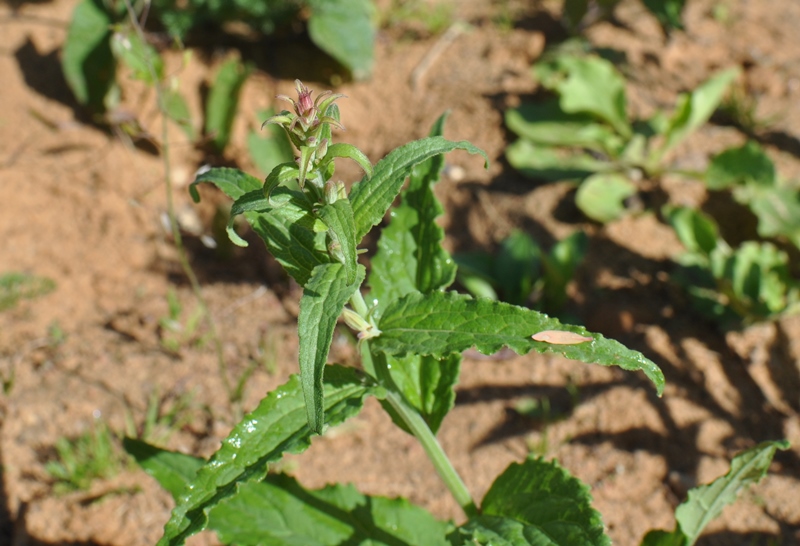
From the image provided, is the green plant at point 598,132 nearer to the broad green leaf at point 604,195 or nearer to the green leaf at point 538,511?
the broad green leaf at point 604,195

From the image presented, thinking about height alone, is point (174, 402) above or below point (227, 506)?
below

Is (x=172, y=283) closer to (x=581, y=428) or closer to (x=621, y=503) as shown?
(x=581, y=428)

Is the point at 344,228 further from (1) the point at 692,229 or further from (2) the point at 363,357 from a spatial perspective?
(1) the point at 692,229

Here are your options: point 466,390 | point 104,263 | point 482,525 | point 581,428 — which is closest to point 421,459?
point 466,390

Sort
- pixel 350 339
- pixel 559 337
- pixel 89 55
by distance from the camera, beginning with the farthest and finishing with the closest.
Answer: pixel 89 55
pixel 350 339
pixel 559 337

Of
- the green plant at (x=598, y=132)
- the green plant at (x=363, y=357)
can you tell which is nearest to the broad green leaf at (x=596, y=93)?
the green plant at (x=598, y=132)

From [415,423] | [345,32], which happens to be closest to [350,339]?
[415,423]

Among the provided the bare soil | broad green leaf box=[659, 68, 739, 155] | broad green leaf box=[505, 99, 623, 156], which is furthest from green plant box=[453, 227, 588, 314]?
broad green leaf box=[659, 68, 739, 155]
